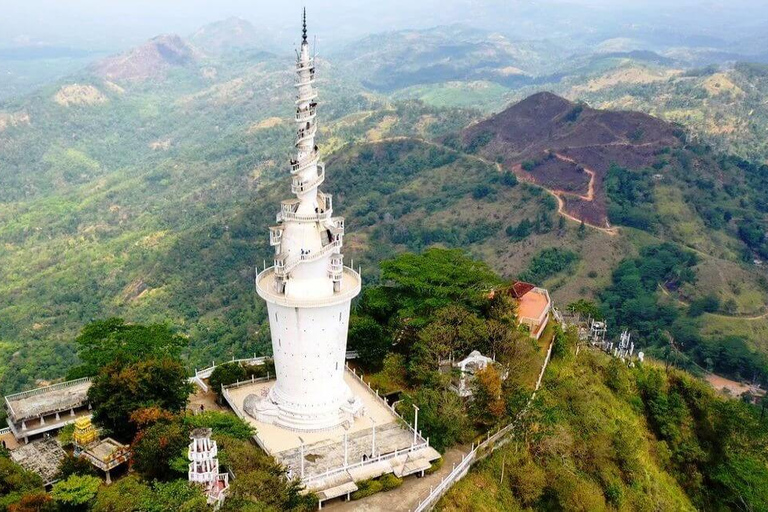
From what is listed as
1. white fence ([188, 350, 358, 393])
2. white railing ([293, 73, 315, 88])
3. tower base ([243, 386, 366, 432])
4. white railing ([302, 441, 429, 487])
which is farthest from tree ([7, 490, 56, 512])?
white railing ([293, 73, 315, 88])

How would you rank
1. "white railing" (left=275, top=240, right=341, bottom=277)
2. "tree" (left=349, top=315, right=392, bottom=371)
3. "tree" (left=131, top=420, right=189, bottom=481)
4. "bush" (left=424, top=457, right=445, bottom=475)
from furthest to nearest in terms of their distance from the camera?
"tree" (left=349, top=315, right=392, bottom=371)
"white railing" (left=275, top=240, right=341, bottom=277)
"bush" (left=424, top=457, right=445, bottom=475)
"tree" (left=131, top=420, right=189, bottom=481)

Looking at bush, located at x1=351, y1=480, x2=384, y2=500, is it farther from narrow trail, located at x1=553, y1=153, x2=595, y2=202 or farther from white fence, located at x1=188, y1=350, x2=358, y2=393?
narrow trail, located at x1=553, y1=153, x2=595, y2=202

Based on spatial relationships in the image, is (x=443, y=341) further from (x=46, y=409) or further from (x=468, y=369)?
(x=46, y=409)

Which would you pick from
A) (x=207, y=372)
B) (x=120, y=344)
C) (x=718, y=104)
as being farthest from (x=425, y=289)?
(x=718, y=104)

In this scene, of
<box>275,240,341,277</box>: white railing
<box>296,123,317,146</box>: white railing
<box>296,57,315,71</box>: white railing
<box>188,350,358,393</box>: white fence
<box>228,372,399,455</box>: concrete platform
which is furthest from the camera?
<box>188,350,358,393</box>: white fence

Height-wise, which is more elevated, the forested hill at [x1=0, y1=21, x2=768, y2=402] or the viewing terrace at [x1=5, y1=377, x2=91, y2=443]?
the viewing terrace at [x1=5, y1=377, x2=91, y2=443]

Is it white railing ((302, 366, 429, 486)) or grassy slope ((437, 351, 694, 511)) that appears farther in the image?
grassy slope ((437, 351, 694, 511))
